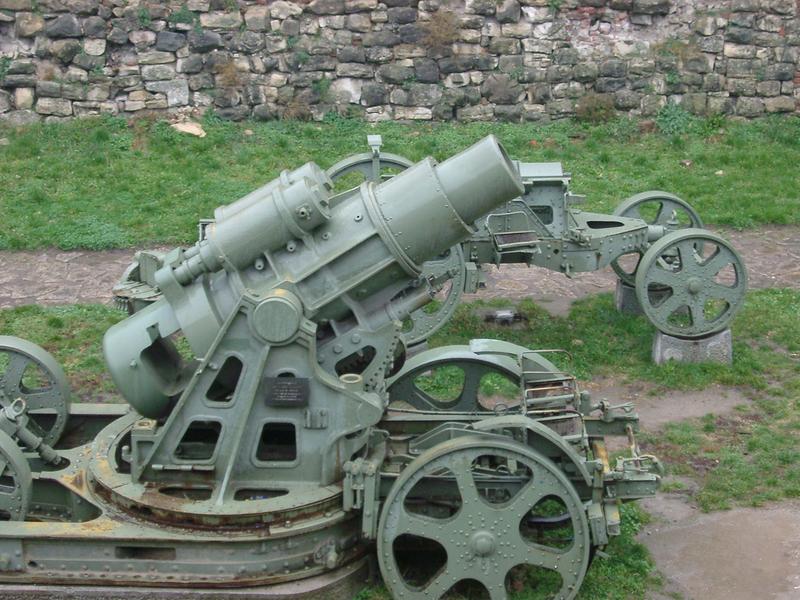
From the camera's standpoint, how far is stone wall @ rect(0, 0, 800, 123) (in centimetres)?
1727

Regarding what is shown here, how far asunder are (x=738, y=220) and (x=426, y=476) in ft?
28.8

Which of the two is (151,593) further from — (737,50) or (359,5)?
(737,50)

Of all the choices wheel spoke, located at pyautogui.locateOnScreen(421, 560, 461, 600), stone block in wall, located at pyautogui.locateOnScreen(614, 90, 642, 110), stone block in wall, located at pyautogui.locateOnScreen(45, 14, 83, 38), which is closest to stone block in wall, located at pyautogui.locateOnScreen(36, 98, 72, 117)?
stone block in wall, located at pyautogui.locateOnScreen(45, 14, 83, 38)

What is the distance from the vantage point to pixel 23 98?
57.0ft

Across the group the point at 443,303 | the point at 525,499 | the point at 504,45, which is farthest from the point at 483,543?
the point at 504,45

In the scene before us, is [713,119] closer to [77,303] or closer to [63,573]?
[77,303]

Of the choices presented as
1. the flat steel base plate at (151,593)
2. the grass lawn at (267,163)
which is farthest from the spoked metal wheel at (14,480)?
the grass lawn at (267,163)

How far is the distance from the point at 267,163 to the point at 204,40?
80.8 inches

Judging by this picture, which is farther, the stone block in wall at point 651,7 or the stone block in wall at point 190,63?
the stone block in wall at point 651,7

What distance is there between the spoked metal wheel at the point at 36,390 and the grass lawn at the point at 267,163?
5.92 metres

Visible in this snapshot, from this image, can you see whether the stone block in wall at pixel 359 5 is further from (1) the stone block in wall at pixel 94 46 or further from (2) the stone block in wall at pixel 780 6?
(2) the stone block in wall at pixel 780 6

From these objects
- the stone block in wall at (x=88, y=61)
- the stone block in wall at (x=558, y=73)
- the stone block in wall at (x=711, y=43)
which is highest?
the stone block in wall at (x=88, y=61)

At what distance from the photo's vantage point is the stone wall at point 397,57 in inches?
680

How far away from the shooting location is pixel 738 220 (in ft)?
50.3
